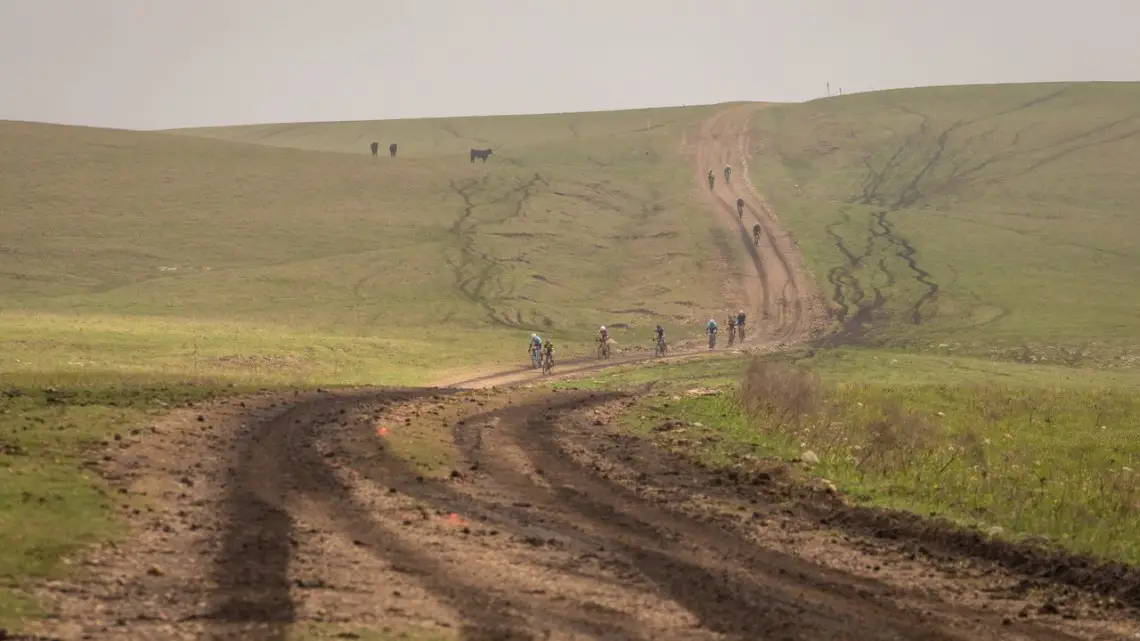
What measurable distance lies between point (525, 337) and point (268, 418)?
3583 centimetres

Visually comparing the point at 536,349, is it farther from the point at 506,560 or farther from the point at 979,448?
the point at 506,560

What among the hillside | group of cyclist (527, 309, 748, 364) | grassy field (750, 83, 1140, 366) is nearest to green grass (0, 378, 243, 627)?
the hillside

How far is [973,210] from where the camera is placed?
323 feet

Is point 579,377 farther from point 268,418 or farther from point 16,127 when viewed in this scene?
point 16,127

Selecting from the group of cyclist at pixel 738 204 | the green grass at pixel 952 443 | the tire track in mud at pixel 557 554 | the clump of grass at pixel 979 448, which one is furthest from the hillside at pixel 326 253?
the tire track in mud at pixel 557 554

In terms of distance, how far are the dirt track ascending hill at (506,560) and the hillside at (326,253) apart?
840 inches

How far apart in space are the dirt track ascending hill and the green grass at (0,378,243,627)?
1.44ft

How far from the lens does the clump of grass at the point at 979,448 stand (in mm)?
16484

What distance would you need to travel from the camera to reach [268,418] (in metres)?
24.2

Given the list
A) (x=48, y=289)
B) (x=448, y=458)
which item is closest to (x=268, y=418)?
(x=448, y=458)

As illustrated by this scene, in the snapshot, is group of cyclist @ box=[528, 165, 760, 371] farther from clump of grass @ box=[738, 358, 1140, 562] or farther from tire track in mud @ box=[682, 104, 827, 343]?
clump of grass @ box=[738, 358, 1140, 562]

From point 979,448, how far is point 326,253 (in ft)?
205

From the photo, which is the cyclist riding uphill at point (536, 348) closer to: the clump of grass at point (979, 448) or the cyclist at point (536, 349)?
the cyclist at point (536, 349)

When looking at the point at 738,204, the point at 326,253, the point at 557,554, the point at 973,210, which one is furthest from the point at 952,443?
the point at 973,210
